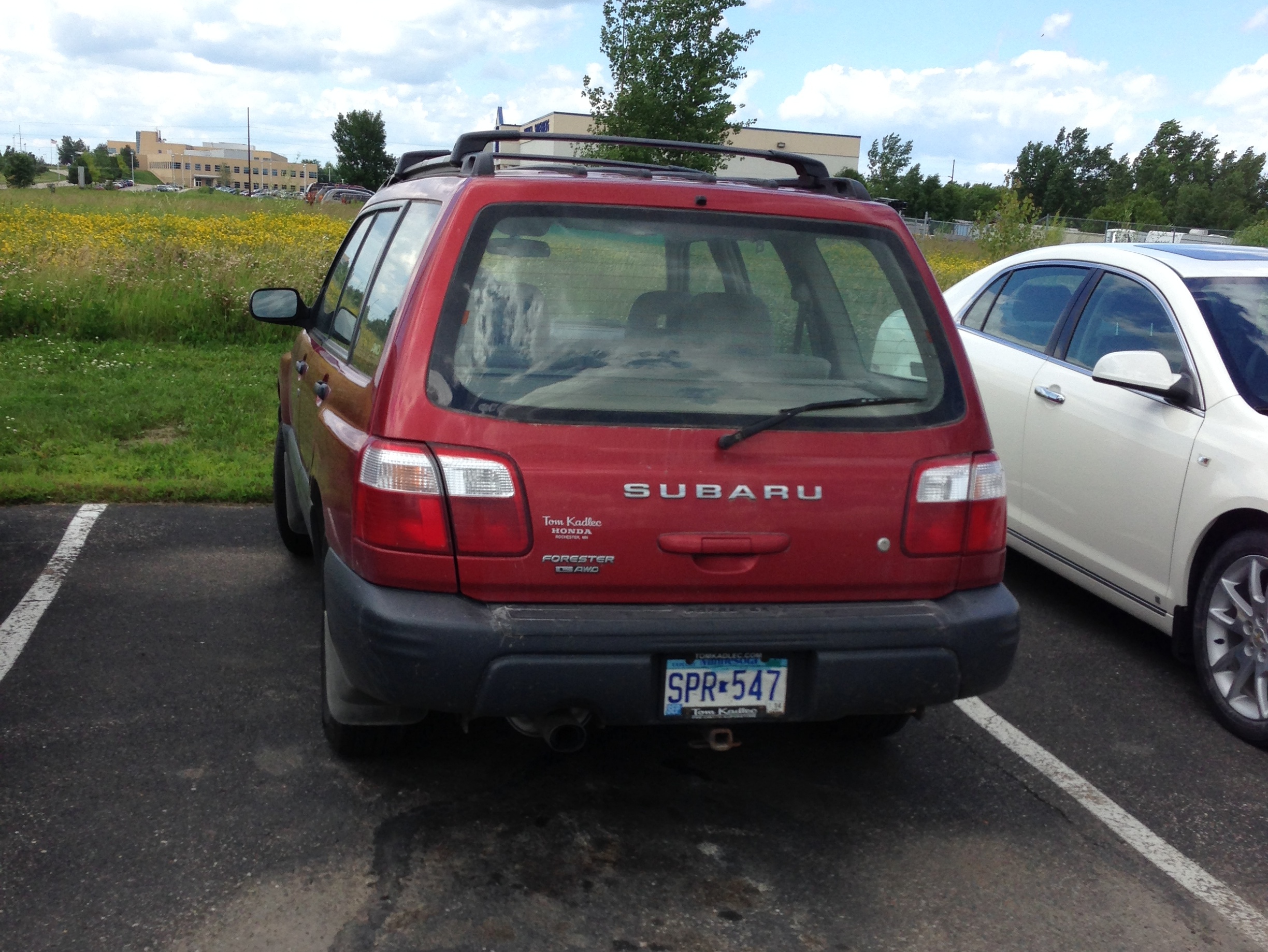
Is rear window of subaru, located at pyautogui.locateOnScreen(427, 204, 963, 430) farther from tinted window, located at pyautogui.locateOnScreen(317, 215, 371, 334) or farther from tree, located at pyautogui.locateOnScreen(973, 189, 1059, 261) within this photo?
tree, located at pyautogui.locateOnScreen(973, 189, 1059, 261)

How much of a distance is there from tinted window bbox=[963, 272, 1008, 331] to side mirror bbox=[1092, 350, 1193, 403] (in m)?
1.73

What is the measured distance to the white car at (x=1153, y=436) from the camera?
14.3 feet

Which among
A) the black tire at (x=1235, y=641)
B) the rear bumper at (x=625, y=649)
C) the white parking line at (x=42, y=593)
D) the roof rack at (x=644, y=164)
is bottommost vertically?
the white parking line at (x=42, y=593)

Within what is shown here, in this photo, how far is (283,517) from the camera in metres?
6.02

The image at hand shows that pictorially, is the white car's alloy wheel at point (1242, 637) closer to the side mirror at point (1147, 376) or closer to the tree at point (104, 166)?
the side mirror at point (1147, 376)

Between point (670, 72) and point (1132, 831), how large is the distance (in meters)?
30.4

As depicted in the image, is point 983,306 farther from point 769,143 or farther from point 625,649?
point 769,143

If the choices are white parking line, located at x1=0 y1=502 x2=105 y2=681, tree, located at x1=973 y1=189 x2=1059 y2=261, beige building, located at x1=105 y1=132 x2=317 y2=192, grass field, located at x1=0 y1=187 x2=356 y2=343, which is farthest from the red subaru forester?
beige building, located at x1=105 y1=132 x2=317 y2=192

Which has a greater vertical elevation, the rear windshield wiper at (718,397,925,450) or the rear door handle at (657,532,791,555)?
the rear windshield wiper at (718,397,925,450)

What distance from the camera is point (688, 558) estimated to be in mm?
3018

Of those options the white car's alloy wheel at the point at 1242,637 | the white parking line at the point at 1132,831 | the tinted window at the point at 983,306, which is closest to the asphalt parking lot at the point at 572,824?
the white parking line at the point at 1132,831

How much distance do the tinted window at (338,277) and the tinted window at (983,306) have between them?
3369 millimetres

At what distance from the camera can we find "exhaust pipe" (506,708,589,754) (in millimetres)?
3064

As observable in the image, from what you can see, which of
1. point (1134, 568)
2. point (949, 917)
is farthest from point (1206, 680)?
point (949, 917)
